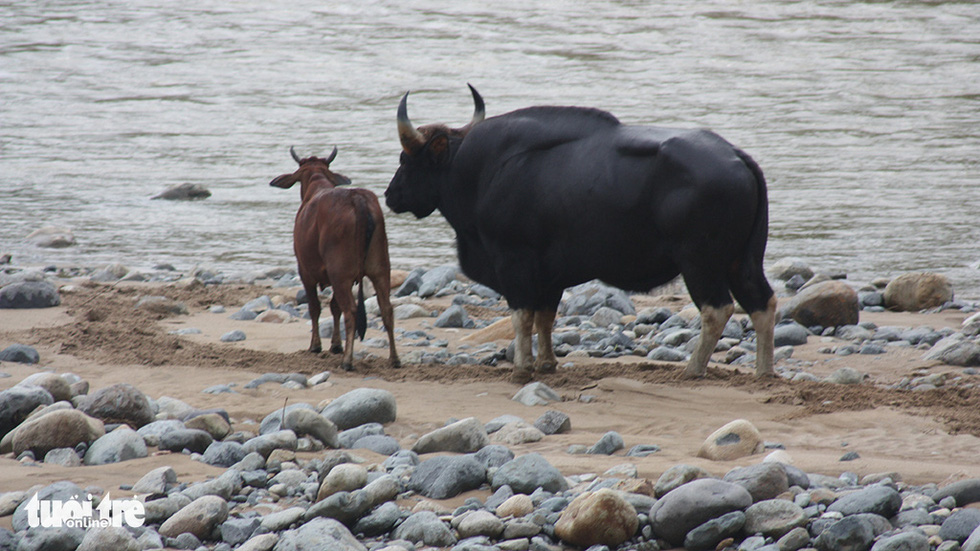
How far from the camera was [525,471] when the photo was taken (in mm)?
4836

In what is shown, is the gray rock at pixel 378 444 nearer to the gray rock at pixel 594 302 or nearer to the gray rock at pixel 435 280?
the gray rock at pixel 594 302

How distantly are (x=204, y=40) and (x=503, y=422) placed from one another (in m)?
31.9

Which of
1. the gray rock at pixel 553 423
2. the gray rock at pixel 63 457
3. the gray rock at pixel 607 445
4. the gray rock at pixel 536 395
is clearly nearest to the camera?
the gray rock at pixel 63 457

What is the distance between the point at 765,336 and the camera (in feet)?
22.8

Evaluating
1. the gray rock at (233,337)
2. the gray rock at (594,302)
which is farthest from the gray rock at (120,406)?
the gray rock at (594,302)

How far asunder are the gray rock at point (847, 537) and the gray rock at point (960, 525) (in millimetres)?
259

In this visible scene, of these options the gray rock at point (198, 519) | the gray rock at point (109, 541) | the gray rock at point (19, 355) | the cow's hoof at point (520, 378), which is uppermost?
the gray rock at point (109, 541)

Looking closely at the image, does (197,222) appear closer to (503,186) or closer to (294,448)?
(503,186)

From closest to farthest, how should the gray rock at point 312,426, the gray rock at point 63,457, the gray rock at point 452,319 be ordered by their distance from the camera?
the gray rock at point 63,457
the gray rock at point 312,426
the gray rock at point 452,319

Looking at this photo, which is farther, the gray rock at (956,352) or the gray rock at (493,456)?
the gray rock at (956,352)

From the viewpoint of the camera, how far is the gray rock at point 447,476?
15.9 ft

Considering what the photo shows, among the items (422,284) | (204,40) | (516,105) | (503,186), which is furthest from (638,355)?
(204,40)

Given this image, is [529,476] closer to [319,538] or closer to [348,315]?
[319,538]

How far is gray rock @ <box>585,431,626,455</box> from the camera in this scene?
217 inches
